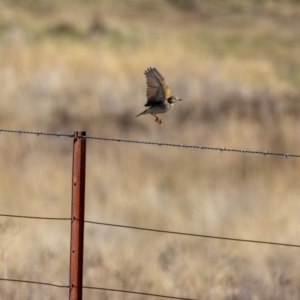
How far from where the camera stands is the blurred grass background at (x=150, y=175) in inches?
328

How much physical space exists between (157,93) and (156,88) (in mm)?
55

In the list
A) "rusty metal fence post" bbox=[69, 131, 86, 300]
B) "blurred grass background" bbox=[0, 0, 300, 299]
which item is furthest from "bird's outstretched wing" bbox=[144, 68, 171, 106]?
"rusty metal fence post" bbox=[69, 131, 86, 300]

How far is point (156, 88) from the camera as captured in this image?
24.0 feet

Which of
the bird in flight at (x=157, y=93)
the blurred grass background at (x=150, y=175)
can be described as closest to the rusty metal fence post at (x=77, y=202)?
the bird in flight at (x=157, y=93)

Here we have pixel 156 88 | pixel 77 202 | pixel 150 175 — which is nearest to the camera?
pixel 77 202

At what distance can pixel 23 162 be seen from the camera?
11.7m

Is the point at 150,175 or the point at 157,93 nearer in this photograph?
the point at 157,93

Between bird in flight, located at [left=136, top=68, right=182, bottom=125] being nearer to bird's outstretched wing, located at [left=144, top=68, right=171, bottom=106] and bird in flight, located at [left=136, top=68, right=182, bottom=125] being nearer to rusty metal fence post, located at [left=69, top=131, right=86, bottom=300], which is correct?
bird's outstretched wing, located at [left=144, top=68, right=171, bottom=106]

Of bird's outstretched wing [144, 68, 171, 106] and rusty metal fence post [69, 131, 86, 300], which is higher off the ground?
bird's outstretched wing [144, 68, 171, 106]

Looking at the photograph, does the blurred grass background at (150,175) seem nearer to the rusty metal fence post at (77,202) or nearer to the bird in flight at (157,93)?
the bird in flight at (157,93)

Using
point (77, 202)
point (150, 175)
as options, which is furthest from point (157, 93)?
point (150, 175)

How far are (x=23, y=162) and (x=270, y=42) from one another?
20178 mm

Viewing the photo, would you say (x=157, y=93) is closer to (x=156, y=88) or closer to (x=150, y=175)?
(x=156, y=88)

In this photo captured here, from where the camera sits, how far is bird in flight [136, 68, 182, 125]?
706 centimetres
